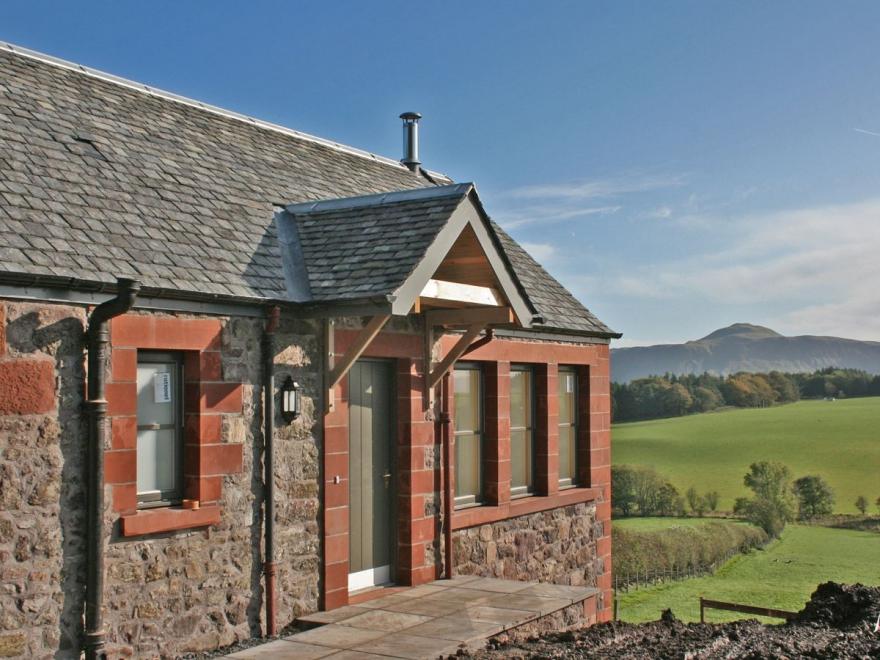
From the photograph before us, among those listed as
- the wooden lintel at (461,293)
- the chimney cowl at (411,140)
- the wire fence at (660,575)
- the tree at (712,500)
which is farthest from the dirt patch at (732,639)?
the tree at (712,500)

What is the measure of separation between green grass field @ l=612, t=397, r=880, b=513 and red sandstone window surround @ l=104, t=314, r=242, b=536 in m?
66.0

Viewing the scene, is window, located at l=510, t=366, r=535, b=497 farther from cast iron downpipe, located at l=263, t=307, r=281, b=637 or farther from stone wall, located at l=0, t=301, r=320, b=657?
cast iron downpipe, located at l=263, t=307, r=281, b=637

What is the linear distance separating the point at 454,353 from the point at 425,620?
9.74ft

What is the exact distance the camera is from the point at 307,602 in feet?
31.5

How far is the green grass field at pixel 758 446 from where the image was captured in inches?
2995

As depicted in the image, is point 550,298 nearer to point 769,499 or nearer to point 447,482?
point 447,482

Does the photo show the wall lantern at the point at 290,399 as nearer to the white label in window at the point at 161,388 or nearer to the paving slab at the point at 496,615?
the white label in window at the point at 161,388

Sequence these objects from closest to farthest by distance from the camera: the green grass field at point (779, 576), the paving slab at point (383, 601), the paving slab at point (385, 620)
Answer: the paving slab at point (385, 620), the paving slab at point (383, 601), the green grass field at point (779, 576)

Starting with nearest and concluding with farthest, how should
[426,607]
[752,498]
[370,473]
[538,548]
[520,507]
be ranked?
[426,607], [370,473], [520,507], [538,548], [752,498]

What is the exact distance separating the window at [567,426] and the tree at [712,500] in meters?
56.6

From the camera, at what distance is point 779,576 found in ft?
178

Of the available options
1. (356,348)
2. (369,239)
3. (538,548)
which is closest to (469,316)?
(369,239)

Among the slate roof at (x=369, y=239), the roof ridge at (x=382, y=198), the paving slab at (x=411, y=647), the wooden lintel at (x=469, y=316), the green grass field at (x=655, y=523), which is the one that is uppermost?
the roof ridge at (x=382, y=198)

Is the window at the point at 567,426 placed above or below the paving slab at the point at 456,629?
above
